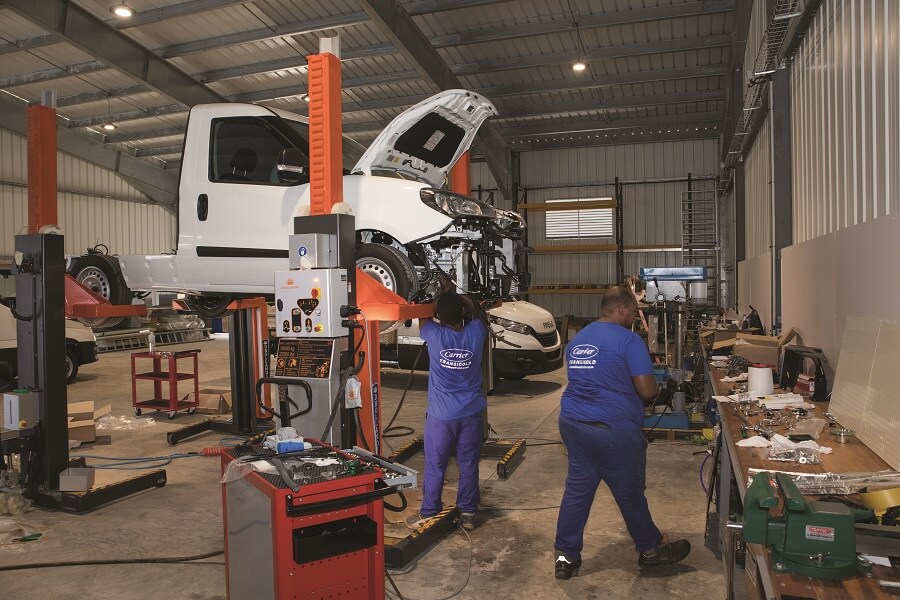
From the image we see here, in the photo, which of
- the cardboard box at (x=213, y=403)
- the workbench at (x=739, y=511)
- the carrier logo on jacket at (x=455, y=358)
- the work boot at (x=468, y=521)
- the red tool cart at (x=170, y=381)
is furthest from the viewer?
the cardboard box at (x=213, y=403)

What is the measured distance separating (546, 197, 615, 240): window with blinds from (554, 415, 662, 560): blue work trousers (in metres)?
14.1

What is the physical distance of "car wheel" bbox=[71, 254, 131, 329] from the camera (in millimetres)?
6145

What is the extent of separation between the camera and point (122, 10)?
895cm

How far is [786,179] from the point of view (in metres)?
6.34

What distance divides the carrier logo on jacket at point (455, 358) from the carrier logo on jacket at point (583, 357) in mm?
844

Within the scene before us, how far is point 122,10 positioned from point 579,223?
1169 centimetres

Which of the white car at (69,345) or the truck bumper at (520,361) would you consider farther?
the white car at (69,345)

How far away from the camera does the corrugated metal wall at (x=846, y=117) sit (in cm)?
347

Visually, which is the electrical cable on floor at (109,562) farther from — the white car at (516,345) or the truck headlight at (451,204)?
the white car at (516,345)

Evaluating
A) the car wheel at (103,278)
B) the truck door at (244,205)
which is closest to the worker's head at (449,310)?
the truck door at (244,205)

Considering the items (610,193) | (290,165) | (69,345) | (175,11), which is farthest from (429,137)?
(610,193)

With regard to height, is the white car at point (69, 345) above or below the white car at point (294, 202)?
below

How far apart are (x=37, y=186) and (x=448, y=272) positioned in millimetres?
3231

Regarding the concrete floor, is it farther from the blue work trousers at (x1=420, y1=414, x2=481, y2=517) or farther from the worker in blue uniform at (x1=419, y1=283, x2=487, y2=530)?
the worker in blue uniform at (x1=419, y1=283, x2=487, y2=530)
